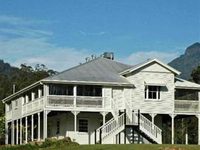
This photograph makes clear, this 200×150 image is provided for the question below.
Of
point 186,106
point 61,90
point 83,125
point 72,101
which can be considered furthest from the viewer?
point 186,106

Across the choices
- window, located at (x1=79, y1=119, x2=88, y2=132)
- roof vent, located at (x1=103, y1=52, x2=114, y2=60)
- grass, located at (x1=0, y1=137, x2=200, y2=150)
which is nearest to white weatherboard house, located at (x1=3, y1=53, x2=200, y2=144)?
window, located at (x1=79, y1=119, x2=88, y2=132)

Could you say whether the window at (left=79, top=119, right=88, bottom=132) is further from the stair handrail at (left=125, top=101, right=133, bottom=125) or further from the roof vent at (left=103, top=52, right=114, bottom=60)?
the roof vent at (left=103, top=52, right=114, bottom=60)

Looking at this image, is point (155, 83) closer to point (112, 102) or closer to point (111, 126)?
point (112, 102)

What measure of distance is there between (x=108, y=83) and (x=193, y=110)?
8.51 m

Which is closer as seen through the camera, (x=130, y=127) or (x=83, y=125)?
(x=130, y=127)

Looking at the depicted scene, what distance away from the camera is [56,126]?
55250 mm

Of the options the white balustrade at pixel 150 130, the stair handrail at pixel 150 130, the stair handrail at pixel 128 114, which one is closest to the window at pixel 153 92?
the stair handrail at pixel 128 114

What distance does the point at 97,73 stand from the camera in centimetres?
5300

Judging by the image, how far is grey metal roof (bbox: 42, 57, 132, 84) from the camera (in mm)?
50406

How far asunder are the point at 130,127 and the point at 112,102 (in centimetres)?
295

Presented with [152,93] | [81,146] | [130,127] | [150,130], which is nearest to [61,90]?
[130,127]

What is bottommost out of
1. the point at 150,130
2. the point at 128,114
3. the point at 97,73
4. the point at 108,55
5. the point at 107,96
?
the point at 150,130

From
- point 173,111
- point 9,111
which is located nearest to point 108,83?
point 173,111

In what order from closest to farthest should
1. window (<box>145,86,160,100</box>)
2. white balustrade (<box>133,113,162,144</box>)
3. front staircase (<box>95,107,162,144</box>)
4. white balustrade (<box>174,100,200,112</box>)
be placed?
front staircase (<box>95,107,162,144</box>) < white balustrade (<box>133,113,162,144</box>) < window (<box>145,86,160,100</box>) < white balustrade (<box>174,100,200,112</box>)
